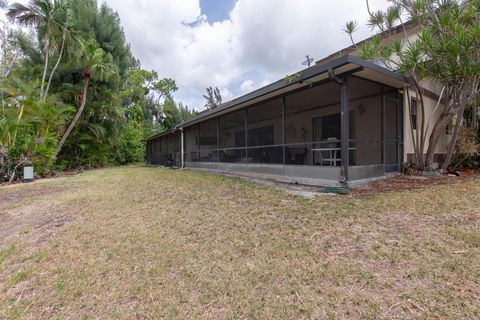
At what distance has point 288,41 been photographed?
13164 millimetres

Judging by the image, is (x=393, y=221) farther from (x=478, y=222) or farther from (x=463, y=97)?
(x=463, y=97)

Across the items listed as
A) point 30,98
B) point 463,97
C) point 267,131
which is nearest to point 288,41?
point 267,131

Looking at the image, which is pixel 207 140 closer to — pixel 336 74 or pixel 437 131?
pixel 336 74

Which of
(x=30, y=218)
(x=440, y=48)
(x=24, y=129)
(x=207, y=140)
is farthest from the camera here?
(x=207, y=140)

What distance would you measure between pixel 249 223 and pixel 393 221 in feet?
5.90

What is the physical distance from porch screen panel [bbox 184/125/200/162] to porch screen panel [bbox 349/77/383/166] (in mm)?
7452

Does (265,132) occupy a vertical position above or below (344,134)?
above

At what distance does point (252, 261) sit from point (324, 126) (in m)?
7.60

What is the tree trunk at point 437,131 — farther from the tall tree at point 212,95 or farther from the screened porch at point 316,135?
the tall tree at point 212,95

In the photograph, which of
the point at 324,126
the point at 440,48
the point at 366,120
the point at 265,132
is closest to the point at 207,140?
the point at 265,132

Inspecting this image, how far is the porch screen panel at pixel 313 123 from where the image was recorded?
7.55m

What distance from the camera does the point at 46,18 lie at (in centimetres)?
1066

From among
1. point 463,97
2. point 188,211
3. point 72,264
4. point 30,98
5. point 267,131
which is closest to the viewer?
point 72,264

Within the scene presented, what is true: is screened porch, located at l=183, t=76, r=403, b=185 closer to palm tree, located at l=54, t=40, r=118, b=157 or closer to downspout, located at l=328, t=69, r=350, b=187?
downspout, located at l=328, t=69, r=350, b=187
